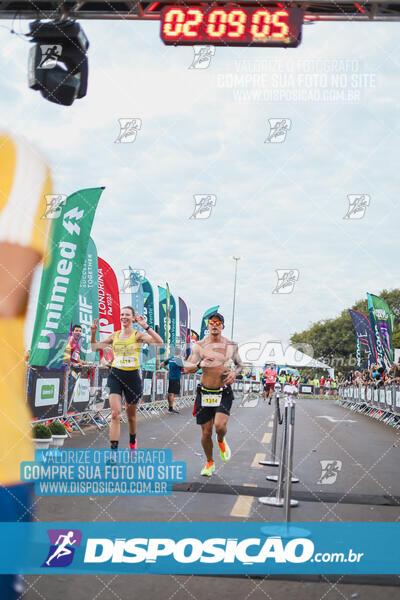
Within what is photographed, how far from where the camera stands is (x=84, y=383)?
40.8 ft

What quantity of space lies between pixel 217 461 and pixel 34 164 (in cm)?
698

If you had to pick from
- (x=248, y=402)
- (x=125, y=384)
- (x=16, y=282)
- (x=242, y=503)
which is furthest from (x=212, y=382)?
(x=248, y=402)

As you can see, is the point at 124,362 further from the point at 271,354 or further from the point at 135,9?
the point at 271,354

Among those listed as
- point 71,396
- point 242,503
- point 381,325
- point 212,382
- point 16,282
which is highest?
point 381,325

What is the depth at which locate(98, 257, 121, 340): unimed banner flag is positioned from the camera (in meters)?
14.4

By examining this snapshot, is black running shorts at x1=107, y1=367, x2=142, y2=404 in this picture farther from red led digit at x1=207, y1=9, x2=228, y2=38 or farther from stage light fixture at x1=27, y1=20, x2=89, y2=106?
red led digit at x1=207, y1=9, x2=228, y2=38

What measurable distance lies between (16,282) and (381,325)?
2166 cm

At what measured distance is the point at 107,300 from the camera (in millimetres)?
14680

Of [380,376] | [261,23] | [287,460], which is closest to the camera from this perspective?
[261,23]

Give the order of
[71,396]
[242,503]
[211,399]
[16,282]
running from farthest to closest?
[71,396] < [211,399] < [242,503] < [16,282]

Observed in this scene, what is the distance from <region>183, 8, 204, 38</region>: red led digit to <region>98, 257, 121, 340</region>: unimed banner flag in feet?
31.6

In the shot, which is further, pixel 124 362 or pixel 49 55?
pixel 124 362

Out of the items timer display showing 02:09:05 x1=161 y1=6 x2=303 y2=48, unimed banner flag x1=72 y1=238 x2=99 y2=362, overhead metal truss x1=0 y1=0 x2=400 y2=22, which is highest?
overhead metal truss x1=0 y1=0 x2=400 y2=22

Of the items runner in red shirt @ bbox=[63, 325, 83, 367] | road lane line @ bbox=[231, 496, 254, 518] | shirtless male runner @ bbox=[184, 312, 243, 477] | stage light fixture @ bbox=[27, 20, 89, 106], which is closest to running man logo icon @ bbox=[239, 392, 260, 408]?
runner in red shirt @ bbox=[63, 325, 83, 367]
